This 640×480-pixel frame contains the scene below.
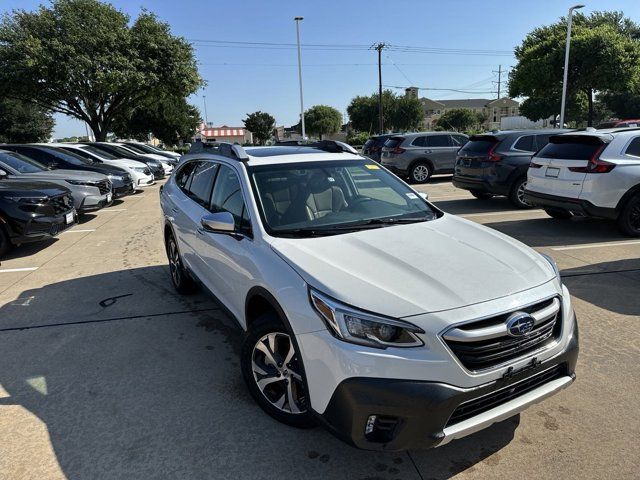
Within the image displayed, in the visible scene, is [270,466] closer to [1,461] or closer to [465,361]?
[465,361]

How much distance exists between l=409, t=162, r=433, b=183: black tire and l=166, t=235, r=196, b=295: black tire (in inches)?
448

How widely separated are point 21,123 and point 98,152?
41517 mm

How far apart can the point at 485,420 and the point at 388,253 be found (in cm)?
106

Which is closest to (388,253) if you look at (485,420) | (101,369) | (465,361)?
(465,361)

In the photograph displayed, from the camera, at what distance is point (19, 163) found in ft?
33.0

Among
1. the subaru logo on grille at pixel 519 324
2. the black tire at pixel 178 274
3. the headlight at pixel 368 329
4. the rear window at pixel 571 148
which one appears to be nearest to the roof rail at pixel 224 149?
the black tire at pixel 178 274

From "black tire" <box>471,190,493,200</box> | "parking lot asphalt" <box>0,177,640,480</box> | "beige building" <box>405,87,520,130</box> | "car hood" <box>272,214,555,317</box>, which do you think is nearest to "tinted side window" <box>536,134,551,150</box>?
"black tire" <box>471,190,493,200</box>

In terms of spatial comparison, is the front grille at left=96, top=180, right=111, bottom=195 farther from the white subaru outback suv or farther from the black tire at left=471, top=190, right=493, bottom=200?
the black tire at left=471, top=190, right=493, bottom=200

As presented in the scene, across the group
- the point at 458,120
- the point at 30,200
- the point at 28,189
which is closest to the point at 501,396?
the point at 30,200

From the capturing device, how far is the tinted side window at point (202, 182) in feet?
14.0

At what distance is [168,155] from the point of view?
75.5 ft

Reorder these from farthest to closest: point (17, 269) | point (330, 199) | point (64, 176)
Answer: point (64, 176) → point (17, 269) → point (330, 199)

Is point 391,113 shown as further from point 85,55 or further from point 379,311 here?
point 379,311

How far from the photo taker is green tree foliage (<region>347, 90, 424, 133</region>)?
67.3 metres
